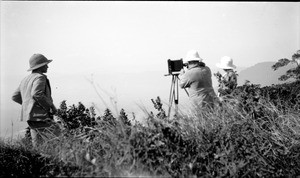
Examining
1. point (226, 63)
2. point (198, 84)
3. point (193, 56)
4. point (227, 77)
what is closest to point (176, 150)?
point (198, 84)

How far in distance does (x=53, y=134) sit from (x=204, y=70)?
8.71ft

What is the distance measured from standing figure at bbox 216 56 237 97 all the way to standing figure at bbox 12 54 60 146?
260 centimetres

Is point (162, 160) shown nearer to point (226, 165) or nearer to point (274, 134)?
point (226, 165)

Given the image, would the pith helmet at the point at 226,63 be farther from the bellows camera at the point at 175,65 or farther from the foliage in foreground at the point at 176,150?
the foliage in foreground at the point at 176,150

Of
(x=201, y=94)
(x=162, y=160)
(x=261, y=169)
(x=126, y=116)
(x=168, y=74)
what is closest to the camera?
(x=162, y=160)

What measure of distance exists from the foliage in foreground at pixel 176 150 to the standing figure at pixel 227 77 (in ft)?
2.22

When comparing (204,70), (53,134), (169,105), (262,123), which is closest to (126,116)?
(169,105)

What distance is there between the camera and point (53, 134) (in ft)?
13.6

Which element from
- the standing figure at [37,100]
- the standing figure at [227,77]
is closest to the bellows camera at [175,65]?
the standing figure at [227,77]

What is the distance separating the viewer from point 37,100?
4.57 metres

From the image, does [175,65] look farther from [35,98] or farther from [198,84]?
[35,98]

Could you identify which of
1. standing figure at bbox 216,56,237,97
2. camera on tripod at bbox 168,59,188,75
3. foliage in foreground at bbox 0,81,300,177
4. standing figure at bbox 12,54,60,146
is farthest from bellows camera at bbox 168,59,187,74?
standing figure at bbox 12,54,60,146

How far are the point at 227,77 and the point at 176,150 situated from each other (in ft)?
9.71

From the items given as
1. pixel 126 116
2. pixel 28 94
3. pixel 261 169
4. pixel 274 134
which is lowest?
pixel 261 169
